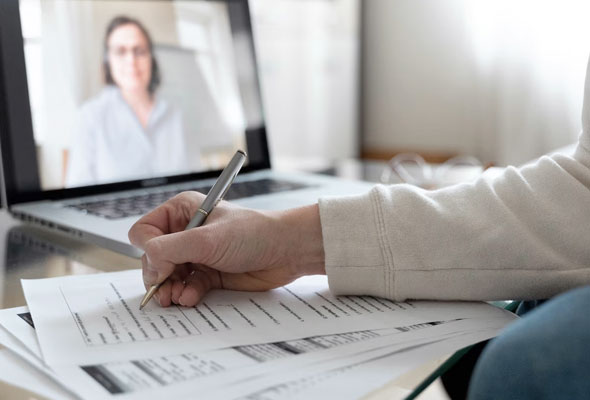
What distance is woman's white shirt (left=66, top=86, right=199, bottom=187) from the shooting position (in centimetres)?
86

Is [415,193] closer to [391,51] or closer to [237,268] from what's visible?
[237,268]

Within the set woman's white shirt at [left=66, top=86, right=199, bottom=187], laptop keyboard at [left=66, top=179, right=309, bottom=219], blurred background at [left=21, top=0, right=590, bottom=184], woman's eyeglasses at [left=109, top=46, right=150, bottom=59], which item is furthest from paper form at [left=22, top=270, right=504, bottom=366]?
blurred background at [left=21, top=0, right=590, bottom=184]

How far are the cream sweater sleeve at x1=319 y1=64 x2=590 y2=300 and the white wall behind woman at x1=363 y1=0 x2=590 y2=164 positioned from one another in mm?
1554

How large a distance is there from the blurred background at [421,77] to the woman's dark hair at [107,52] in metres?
1.08

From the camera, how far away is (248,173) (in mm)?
1057

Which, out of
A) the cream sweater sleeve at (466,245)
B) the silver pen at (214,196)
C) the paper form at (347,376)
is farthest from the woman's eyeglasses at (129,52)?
the paper form at (347,376)

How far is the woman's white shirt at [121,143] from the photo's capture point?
861mm

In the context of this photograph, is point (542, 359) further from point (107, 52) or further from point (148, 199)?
point (107, 52)

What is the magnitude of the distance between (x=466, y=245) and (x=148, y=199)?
464 mm

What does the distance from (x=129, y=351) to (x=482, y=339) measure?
225 millimetres

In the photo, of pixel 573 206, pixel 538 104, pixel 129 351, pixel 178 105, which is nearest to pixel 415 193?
pixel 573 206

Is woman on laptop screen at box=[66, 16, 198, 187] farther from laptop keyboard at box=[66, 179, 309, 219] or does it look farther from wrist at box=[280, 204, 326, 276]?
wrist at box=[280, 204, 326, 276]

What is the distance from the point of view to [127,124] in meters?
0.92

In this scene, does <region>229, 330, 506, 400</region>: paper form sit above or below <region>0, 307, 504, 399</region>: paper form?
below
